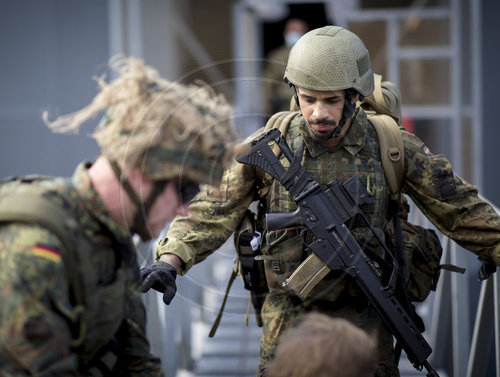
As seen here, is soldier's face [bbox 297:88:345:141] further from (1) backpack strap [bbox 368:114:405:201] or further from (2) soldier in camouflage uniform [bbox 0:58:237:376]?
(2) soldier in camouflage uniform [bbox 0:58:237:376]

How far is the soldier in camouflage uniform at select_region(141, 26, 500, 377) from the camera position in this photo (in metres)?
2.81

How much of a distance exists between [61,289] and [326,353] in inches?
23.8

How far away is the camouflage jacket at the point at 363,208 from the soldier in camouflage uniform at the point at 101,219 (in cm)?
93

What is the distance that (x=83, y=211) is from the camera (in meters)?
1.71

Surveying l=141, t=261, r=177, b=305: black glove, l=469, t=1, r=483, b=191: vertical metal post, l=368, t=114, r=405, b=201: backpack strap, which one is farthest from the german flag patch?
l=469, t=1, r=483, b=191: vertical metal post

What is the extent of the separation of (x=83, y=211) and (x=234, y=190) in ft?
3.95

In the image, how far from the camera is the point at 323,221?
9.07 feet

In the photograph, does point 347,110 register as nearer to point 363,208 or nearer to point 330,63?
point 330,63

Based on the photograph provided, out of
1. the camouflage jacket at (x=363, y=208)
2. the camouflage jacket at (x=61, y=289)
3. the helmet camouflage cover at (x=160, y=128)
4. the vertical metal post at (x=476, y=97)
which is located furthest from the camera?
the vertical metal post at (x=476, y=97)

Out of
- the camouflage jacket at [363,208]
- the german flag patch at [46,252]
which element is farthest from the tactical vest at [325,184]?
the german flag patch at [46,252]

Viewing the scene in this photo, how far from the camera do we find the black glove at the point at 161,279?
8.40 ft

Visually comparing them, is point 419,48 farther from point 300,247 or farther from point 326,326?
point 326,326

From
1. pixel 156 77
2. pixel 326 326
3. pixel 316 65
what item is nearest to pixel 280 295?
pixel 316 65

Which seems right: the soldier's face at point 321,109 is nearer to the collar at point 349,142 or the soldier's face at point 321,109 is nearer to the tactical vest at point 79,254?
the collar at point 349,142
